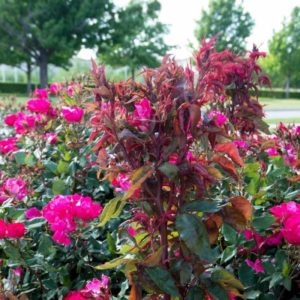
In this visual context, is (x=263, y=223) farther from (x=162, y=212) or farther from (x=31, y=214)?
(x=31, y=214)

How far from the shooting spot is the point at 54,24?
25.4 metres

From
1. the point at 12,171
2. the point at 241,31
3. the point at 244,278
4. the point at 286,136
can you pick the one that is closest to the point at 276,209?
the point at 244,278

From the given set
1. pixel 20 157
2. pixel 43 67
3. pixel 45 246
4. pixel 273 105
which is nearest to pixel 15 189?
pixel 45 246

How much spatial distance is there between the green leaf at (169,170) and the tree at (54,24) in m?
25.0

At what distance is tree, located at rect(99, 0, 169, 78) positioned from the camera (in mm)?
27625

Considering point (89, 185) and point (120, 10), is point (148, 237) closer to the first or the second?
point (89, 185)

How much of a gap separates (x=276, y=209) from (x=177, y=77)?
0.53 m

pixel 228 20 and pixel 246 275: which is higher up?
pixel 228 20

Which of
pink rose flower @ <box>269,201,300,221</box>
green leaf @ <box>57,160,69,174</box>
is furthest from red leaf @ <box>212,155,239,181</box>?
green leaf @ <box>57,160,69,174</box>

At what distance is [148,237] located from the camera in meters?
1.16

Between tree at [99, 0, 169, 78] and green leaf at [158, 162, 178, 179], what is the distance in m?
26.7

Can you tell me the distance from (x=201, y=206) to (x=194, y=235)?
0.07m

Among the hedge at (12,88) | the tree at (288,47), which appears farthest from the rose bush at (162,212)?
the tree at (288,47)

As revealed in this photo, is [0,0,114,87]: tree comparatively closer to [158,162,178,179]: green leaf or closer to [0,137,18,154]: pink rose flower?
[0,137,18,154]: pink rose flower
